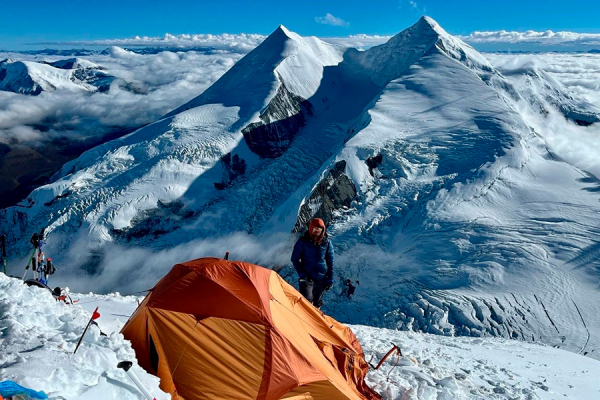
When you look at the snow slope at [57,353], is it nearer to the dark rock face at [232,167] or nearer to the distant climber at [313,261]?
the distant climber at [313,261]

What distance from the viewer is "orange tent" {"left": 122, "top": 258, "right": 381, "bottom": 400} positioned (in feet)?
21.9

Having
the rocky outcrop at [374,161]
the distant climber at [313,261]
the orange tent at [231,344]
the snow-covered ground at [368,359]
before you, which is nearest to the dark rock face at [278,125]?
the rocky outcrop at [374,161]

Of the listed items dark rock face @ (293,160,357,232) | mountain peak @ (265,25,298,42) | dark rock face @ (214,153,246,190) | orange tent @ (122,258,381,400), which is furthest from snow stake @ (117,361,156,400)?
mountain peak @ (265,25,298,42)

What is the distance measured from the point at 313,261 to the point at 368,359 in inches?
105

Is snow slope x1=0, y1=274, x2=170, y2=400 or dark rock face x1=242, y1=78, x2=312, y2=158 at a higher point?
dark rock face x1=242, y1=78, x2=312, y2=158

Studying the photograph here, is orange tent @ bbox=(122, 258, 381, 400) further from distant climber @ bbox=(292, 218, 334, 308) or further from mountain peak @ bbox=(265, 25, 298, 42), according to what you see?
mountain peak @ bbox=(265, 25, 298, 42)

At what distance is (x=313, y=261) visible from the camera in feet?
33.7

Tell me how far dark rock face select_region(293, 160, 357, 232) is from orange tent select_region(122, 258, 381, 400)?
33.7m

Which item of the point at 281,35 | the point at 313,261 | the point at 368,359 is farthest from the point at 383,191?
the point at 281,35

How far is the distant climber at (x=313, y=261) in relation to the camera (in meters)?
10.0

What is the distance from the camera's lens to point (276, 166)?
64.4 metres

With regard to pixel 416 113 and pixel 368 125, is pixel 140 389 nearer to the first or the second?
pixel 368 125

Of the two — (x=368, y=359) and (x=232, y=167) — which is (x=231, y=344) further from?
(x=232, y=167)

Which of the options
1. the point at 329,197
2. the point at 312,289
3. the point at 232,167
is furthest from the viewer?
the point at 232,167
